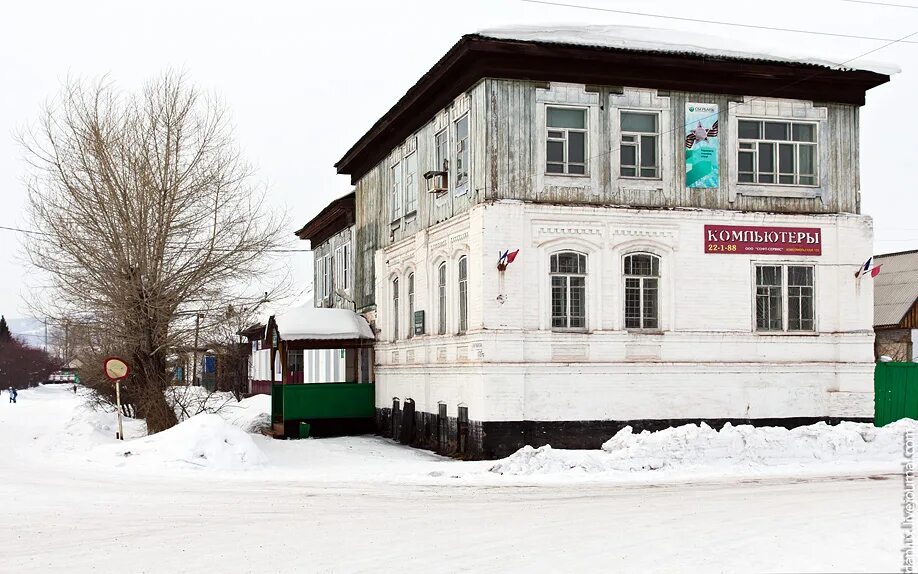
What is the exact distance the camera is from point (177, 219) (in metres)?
27.4

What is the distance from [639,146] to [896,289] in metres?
18.8

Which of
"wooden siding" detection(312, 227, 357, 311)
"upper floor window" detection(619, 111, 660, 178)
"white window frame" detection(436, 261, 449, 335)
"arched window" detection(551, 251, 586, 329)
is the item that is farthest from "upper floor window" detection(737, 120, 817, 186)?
"wooden siding" detection(312, 227, 357, 311)

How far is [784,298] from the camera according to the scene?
23.7 metres

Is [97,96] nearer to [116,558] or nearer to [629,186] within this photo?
[629,186]

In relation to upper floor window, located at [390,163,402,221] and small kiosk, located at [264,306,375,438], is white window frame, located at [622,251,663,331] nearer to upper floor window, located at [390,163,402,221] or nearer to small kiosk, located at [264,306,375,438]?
upper floor window, located at [390,163,402,221]

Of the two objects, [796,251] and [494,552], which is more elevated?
[796,251]

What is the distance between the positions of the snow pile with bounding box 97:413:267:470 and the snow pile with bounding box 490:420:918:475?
5131 millimetres

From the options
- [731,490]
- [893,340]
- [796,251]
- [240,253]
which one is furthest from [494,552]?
[893,340]

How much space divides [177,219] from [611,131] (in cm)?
1207

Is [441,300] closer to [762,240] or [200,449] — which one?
[200,449]

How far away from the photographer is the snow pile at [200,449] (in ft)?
66.2

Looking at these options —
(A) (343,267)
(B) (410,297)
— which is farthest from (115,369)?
(A) (343,267)

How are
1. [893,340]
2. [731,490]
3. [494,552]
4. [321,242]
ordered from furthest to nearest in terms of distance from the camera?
1. [321,242]
2. [893,340]
3. [731,490]
4. [494,552]

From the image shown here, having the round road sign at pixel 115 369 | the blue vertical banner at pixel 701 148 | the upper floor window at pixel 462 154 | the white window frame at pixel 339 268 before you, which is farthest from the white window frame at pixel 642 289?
the white window frame at pixel 339 268
